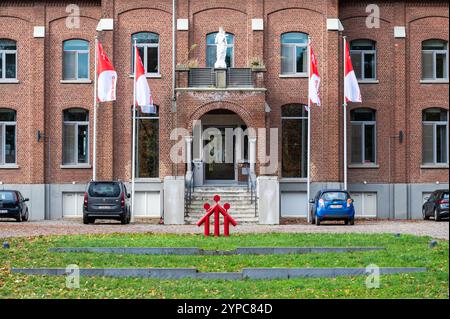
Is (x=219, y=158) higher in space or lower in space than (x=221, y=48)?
lower

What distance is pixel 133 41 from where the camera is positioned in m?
40.3

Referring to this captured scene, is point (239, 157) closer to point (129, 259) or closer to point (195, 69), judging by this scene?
point (195, 69)

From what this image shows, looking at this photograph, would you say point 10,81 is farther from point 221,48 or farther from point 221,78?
point 221,78

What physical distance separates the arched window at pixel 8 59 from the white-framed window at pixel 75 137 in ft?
10.0

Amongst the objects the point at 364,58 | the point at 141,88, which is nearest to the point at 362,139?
the point at 364,58

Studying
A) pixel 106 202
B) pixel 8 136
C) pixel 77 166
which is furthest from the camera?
pixel 8 136

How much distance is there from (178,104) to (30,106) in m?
7.44

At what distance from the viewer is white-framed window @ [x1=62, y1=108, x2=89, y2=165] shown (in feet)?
134

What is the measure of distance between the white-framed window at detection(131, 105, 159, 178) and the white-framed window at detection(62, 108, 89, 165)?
2.48m

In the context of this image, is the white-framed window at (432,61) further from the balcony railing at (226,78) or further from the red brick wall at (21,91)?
the red brick wall at (21,91)

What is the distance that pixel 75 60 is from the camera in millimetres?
41219

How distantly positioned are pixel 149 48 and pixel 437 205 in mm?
14152

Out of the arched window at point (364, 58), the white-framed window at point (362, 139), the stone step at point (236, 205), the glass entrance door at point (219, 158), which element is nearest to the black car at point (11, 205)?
the stone step at point (236, 205)
